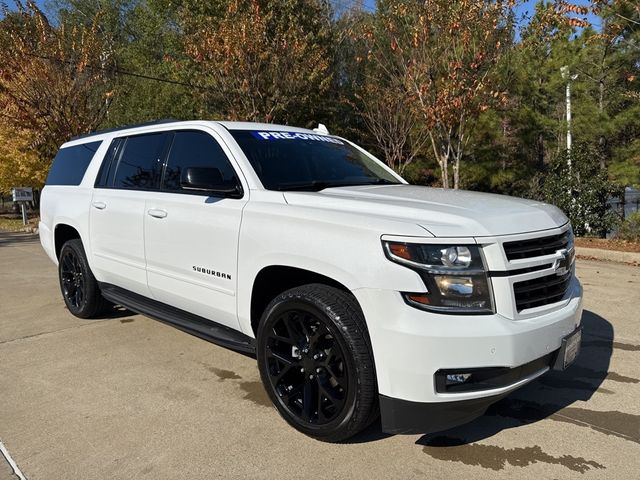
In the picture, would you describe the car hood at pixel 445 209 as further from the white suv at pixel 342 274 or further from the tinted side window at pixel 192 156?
the tinted side window at pixel 192 156

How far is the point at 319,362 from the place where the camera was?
9.77 ft

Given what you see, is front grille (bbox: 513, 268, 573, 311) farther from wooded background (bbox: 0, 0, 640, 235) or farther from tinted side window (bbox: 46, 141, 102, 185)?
wooded background (bbox: 0, 0, 640, 235)

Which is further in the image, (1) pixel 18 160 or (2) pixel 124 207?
(1) pixel 18 160

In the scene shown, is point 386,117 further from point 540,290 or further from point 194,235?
point 540,290

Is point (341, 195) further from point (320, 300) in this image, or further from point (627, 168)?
point (627, 168)

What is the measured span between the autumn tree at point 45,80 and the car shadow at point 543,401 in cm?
1688

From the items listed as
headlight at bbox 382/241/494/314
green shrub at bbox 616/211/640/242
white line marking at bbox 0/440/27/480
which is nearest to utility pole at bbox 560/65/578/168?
green shrub at bbox 616/211/640/242

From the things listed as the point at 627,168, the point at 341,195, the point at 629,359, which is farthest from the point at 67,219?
the point at 627,168

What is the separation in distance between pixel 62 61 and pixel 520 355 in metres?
18.3

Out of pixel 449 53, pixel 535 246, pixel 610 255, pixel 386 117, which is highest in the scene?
pixel 449 53

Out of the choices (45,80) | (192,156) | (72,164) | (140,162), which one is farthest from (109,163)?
(45,80)

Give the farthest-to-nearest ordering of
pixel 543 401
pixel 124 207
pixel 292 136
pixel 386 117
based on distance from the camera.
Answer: pixel 386 117 < pixel 124 207 < pixel 292 136 < pixel 543 401

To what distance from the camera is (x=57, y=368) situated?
4.25 metres

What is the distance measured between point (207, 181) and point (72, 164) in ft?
10.2
